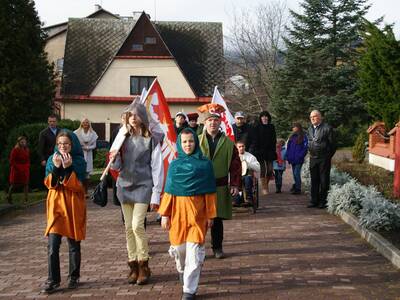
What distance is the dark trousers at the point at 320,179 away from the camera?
11984 mm

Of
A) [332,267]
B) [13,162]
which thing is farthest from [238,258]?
[13,162]

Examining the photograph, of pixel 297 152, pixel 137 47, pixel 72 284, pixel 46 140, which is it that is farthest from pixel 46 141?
pixel 137 47

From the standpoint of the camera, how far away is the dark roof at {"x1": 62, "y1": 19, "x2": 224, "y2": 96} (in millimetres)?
41781

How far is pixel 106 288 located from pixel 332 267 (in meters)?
2.77

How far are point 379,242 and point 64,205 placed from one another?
4.28m

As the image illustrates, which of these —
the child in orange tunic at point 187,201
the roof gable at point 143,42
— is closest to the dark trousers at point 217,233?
the child in orange tunic at point 187,201

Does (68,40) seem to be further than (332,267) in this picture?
Yes

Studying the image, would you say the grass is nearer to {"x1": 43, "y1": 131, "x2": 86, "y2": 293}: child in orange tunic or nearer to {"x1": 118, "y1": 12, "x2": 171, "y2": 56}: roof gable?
{"x1": 43, "y1": 131, "x2": 86, "y2": 293}: child in orange tunic

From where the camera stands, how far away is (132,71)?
4116 cm

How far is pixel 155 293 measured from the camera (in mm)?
6348

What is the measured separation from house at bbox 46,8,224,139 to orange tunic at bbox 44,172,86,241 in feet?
111

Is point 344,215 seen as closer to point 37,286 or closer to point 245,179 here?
point 245,179

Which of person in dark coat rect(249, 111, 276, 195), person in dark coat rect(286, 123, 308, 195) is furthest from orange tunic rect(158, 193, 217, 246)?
person in dark coat rect(286, 123, 308, 195)

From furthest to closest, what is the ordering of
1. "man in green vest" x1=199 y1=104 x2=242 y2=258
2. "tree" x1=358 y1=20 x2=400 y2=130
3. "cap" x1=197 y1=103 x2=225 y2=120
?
"tree" x1=358 y1=20 x2=400 y2=130
"cap" x1=197 y1=103 x2=225 y2=120
"man in green vest" x1=199 y1=104 x2=242 y2=258
